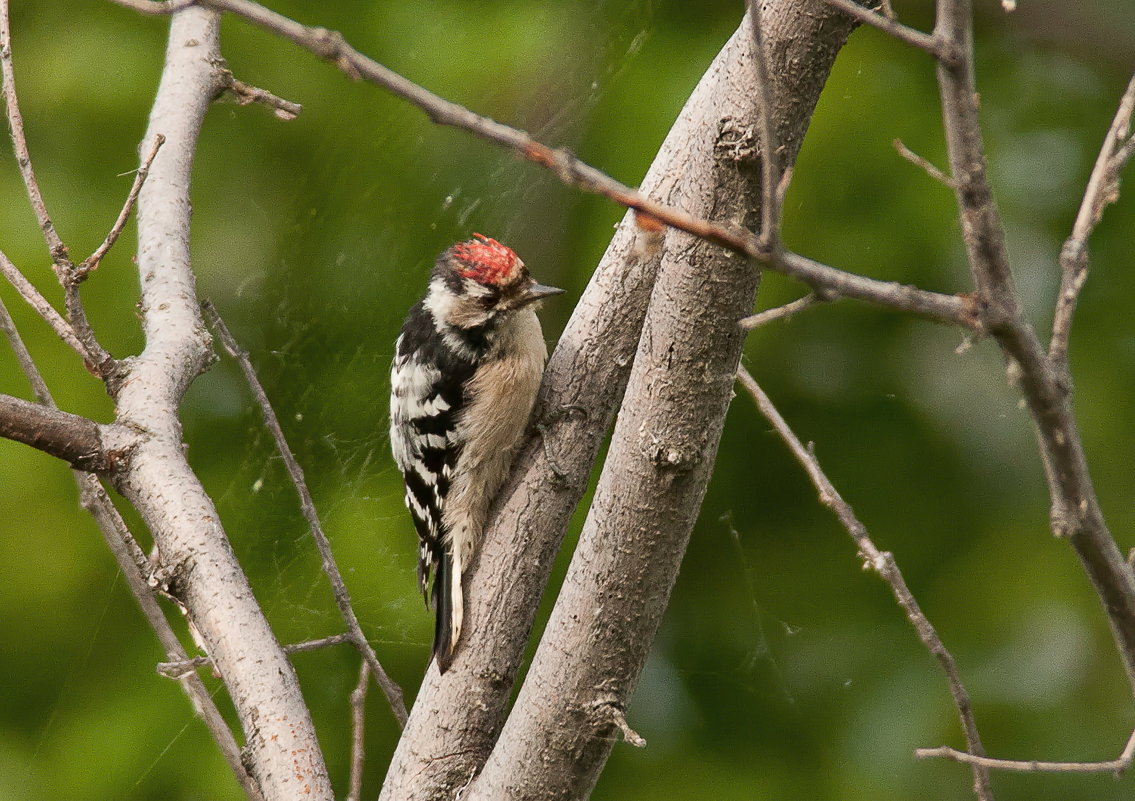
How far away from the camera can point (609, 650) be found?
5.80ft

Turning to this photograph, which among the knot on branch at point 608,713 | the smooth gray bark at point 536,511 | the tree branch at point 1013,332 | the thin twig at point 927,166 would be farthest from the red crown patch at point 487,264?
the tree branch at point 1013,332

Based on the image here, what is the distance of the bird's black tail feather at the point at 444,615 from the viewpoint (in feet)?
7.25

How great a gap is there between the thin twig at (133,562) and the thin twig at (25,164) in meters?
0.27

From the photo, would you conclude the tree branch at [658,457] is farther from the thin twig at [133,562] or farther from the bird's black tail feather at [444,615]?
the thin twig at [133,562]

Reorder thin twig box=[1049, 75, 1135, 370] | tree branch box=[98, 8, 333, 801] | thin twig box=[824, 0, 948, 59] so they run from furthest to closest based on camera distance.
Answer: tree branch box=[98, 8, 333, 801]
thin twig box=[1049, 75, 1135, 370]
thin twig box=[824, 0, 948, 59]

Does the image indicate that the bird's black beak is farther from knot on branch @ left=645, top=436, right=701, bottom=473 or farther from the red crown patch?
knot on branch @ left=645, top=436, right=701, bottom=473

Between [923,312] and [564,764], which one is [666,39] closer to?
[564,764]

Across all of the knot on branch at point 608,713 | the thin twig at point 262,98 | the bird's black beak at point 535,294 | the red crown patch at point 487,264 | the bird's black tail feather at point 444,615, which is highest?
the thin twig at point 262,98

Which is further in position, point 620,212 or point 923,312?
point 620,212

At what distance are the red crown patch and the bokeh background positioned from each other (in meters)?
1.05

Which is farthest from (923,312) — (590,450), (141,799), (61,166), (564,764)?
(61,166)

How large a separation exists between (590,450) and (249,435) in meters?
2.45

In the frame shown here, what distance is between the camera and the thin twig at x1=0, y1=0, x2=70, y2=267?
2.05m

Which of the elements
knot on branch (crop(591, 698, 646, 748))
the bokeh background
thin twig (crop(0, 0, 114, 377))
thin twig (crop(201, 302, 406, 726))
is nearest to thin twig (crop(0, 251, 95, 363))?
thin twig (crop(0, 0, 114, 377))
